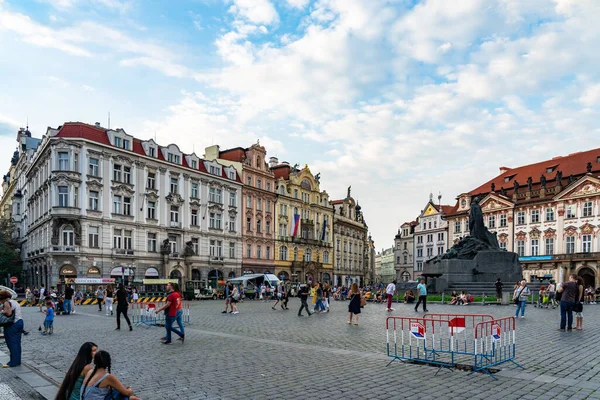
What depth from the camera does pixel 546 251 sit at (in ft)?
210

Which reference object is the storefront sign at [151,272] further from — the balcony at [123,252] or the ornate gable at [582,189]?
the ornate gable at [582,189]

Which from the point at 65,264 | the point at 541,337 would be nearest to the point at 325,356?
the point at 541,337

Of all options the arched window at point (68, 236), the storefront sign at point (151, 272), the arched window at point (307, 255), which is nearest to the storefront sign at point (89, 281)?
the arched window at point (68, 236)

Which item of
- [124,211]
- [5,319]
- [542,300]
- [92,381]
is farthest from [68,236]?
[92,381]

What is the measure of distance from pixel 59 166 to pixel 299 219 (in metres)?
37.1

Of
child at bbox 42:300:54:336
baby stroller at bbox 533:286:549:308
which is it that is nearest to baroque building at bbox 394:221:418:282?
baby stroller at bbox 533:286:549:308

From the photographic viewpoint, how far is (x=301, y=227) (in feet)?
246

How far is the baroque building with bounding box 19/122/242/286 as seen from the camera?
43094 millimetres

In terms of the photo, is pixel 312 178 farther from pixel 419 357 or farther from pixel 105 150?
pixel 419 357

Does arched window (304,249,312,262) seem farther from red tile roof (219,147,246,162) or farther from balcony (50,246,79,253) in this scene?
balcony (50,246,79,253)

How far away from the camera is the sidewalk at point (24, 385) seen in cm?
820

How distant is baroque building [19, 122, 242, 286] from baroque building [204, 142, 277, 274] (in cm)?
170

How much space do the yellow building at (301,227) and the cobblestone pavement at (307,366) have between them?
177 ft

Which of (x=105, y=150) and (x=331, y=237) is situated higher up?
(x=105, y=150)
